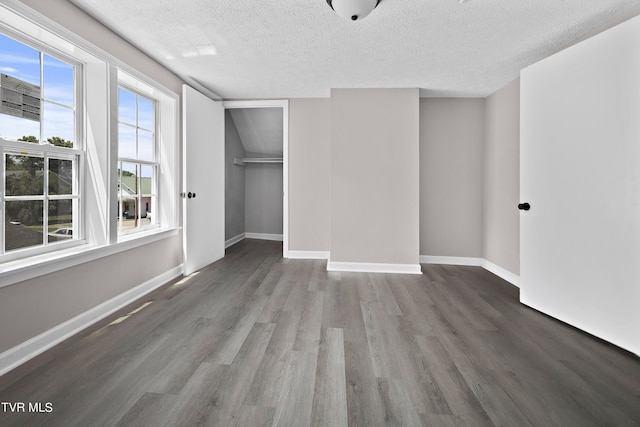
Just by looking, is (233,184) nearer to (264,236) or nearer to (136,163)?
(264,236)

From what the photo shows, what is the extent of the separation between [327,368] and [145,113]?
321 cm

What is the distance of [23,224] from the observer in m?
1.99

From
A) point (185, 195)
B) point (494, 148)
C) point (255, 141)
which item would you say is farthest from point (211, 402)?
point (255, 141)

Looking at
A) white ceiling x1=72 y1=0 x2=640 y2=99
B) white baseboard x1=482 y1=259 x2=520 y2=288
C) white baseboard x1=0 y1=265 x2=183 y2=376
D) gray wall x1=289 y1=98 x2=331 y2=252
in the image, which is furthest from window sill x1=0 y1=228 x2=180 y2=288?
white baseboard x1=482 y1=259 x2=520 y2=288

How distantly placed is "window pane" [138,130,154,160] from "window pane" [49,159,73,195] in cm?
86

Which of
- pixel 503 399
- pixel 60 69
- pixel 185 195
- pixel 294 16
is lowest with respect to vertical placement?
pixel 503 399

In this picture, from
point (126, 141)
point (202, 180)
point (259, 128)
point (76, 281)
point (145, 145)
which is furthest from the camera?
point (259, 128)

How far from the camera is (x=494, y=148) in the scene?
3922 millimetres

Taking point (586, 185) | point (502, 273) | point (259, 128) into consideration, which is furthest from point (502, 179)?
point (259, 128)

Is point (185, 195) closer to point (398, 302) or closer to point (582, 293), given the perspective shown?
point (398, 302)

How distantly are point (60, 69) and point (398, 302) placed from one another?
3405 mm

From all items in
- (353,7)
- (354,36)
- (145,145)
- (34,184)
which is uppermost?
(354,36)

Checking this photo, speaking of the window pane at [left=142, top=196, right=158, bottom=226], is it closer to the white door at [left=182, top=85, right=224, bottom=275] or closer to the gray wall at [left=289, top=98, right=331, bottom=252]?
the white door at [left=182, top=85, right=224, bottom=275]

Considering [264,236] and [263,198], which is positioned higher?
[263,198]
